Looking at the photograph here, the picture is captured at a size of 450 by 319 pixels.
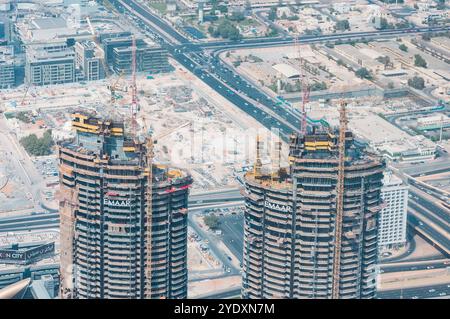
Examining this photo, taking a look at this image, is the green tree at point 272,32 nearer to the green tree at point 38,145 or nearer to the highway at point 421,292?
the green tree at point 38,145

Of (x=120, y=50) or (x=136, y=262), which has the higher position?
(x=136, y=262)

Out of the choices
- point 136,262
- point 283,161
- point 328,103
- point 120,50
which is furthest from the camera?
point 120,50

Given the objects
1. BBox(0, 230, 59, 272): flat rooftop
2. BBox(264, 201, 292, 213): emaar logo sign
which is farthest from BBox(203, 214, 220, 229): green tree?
BBox(264, 201, 292, 213): emaar logo sign

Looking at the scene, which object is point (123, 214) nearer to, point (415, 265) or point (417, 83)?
point (415, 265)
